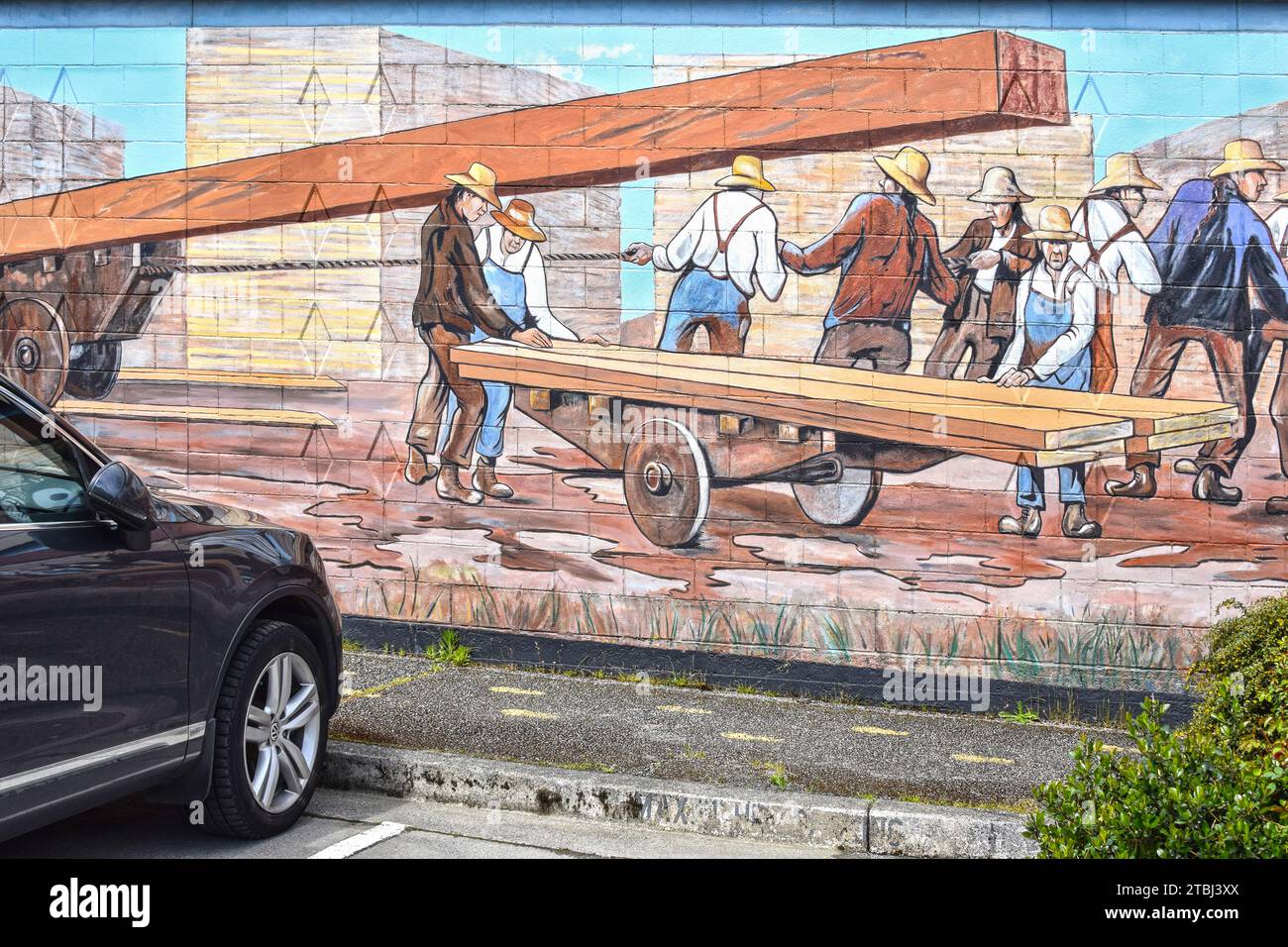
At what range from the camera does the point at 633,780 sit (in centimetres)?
515

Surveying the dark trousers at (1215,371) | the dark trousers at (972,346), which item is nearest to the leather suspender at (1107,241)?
the dark trousers at (1215,371)

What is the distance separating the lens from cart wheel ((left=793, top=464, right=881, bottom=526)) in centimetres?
693

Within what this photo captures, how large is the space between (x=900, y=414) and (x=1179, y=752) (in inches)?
148

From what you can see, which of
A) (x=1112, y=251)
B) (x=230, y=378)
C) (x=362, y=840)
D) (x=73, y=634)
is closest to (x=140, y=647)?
(x=73, y=634)

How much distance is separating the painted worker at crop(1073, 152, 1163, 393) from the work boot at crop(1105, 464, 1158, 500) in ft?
1.54

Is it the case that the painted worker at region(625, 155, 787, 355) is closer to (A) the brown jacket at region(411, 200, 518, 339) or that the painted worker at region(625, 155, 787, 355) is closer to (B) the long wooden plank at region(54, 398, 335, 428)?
(A) the brown jacket at region(411, 200, 518, 339)

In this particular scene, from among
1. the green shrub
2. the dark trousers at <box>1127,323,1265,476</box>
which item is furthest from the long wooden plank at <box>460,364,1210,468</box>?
the green shrub

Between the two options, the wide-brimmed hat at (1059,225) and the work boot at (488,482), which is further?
the work boot at (488,482)

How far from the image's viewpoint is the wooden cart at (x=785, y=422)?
6.77 m

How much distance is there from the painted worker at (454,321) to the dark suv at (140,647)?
2.42 metres

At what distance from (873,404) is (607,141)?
6.92ft

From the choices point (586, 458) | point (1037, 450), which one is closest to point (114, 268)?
point (586, 458)

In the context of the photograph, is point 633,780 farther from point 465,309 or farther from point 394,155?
point 394,155

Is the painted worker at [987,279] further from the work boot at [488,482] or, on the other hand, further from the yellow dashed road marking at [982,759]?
the work boot at [488,482]
